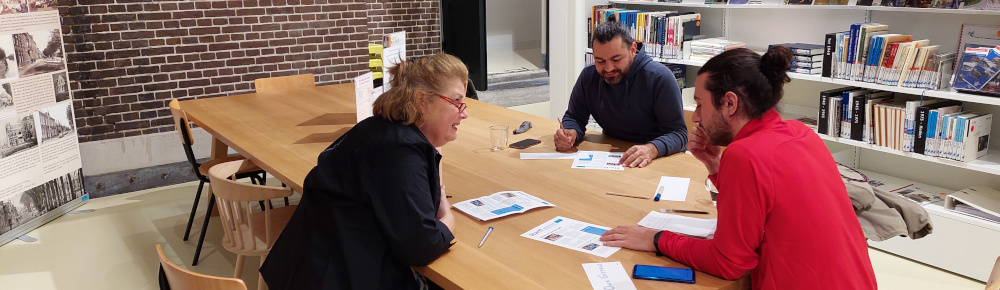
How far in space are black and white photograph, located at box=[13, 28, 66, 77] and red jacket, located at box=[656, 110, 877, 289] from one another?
14.1 ft

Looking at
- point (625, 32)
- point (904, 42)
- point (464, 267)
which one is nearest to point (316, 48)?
point (625, 32)

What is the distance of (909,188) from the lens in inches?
163

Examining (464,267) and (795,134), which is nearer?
(795,134)

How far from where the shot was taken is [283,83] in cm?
523

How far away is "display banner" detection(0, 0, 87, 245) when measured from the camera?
14.6 ft

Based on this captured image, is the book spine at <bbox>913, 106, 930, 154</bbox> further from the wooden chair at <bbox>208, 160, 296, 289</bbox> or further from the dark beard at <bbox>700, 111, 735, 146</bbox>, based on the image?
the wooden chair at <bbox>208, 160, 296, 289</bbox>

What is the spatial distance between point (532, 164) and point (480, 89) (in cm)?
551

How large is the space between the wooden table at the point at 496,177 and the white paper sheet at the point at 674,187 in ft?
0.11

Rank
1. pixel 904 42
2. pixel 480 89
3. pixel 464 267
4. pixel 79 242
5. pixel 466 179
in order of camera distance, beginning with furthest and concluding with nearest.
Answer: pixel 480 89 → pixel 79 242 → pixel 904 42 → pixel 466 179 → pixel 464 267

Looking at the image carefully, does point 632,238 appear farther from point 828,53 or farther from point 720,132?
point 828,53

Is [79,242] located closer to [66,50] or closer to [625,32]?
[66,50]

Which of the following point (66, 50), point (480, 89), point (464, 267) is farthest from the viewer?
point (480, 89)

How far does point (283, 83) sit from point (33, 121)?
4.84 ft

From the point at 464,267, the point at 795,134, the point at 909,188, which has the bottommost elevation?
the point at 909,188
